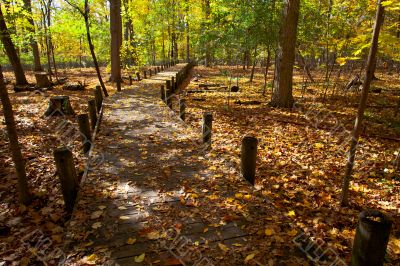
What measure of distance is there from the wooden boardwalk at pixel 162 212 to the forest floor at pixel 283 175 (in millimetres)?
94

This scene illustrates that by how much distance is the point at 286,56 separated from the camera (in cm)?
1075

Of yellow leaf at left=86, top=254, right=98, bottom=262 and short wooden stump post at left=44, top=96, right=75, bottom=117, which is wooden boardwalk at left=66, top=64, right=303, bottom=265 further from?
short wooden stump post at left=44, top=96, right=75, bottom=117

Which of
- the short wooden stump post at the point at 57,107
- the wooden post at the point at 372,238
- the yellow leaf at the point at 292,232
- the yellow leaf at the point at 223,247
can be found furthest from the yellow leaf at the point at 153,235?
the short wooden stump post at the point at 57,107

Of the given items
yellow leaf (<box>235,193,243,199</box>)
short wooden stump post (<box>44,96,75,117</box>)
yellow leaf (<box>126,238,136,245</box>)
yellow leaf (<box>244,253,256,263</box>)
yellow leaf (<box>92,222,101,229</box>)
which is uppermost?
short wooden stump post (<box>44,96,75,117</box>)

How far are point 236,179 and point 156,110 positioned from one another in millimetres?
6169

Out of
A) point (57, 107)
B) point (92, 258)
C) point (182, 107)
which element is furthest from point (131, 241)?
point (57, 107)

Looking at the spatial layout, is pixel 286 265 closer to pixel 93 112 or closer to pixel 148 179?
pixel 148 179

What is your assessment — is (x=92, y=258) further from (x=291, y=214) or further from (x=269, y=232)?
(x=291, y=214)

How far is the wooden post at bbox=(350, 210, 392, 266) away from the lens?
2436 mm

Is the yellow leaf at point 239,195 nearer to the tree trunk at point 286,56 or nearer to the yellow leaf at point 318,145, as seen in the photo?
the yellow leaf at point 318,145

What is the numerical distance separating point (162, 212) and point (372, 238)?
2.63 meters

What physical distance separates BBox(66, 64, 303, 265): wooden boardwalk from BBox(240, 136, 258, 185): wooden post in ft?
0.87

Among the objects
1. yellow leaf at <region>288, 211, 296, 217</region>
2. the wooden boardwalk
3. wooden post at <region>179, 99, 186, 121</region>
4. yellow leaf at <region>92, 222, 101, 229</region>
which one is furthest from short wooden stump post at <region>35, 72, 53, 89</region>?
yellow leaf at <region>288, 211, 296, 217</region>

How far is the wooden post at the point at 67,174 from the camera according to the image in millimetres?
4234
